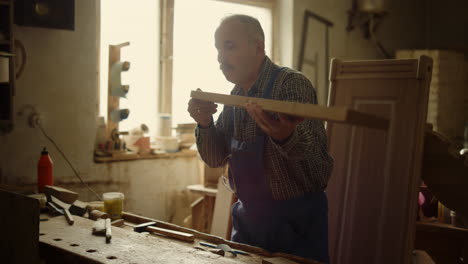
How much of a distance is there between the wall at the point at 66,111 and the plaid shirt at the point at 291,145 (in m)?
1.49

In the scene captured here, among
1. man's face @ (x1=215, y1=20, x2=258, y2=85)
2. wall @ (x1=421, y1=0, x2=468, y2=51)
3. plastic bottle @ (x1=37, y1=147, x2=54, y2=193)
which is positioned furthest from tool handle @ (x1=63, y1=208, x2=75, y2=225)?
wall @ (x1=421, y1=0, x2=468, y2=51)

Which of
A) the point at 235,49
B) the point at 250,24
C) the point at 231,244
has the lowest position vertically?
the point at 231,244

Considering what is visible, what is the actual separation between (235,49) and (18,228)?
1.04m

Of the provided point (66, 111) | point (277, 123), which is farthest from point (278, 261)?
point (66, 111)

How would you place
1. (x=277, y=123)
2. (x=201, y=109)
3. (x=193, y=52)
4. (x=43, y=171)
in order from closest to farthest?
(x=277, y=123), (x=201, y=109), (x=43, y=171), (x=193, y=52)

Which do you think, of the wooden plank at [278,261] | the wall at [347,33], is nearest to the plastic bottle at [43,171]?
the wooden plank at [278,261]

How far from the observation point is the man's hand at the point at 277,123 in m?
1.53

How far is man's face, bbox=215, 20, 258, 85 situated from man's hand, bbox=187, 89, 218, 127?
0.48 feet

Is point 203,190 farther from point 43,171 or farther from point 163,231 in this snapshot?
point 163,231

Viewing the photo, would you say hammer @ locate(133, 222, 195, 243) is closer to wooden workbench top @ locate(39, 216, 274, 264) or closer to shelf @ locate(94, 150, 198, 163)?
wooden workbench top @ locate(39, 216, 274, 264)

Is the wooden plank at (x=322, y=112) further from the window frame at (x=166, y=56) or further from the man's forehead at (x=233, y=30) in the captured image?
the window frame at (x=166, y=56)

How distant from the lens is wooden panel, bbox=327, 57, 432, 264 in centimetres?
244

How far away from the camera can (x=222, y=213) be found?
132 inches

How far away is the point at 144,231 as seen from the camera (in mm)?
1920
